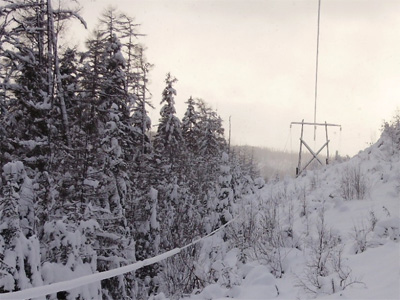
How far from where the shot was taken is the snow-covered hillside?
4352 mm

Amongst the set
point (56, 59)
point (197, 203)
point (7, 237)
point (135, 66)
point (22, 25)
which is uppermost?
point (135, 66)

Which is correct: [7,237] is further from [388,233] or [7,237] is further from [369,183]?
[369,183]

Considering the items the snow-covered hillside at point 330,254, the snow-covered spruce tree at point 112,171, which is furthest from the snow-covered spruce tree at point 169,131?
the snow-covered hillside at point 330,254

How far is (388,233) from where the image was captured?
559 centimetres

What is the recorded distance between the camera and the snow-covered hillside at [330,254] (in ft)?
14.3

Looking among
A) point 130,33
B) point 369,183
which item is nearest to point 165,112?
point 130,33

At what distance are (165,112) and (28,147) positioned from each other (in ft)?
49.1

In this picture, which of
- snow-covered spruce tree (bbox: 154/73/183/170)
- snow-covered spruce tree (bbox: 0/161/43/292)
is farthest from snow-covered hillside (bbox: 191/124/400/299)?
snow-covered spruce tree (bbox: 154/73/183/170)

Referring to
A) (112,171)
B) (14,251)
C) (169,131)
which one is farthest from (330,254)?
(169,131)

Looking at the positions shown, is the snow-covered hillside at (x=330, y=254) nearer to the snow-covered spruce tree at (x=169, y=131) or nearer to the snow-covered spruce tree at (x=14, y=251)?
the snow-covered spruce tree at (x=14, y=251)

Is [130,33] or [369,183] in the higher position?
[130,33]

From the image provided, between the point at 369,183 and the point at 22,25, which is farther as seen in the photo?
the point at 22,25

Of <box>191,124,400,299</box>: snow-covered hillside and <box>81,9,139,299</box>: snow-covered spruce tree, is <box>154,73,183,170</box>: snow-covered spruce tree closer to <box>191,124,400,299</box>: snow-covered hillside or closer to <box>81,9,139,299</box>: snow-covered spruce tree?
<box>81,9,139,299</box>: snow-covered spruce tree

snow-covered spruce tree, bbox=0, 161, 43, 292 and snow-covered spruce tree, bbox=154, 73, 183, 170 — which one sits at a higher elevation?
snow-covered spruce tree, bbox=154, 73, 183, 170
